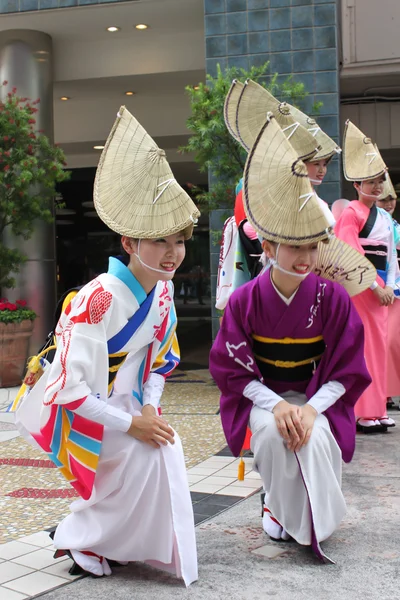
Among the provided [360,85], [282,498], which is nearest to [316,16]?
[360,85]

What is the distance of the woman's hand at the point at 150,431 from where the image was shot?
8.47 feet

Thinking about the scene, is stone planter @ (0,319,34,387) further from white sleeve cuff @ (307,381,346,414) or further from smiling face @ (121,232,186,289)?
white sleeve cuff @ (307,381,346,414)

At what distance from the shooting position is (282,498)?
111 inches

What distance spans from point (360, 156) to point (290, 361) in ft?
7.35

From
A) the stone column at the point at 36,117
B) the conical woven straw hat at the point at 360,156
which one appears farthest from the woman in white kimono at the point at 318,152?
the stone column at the point at 36,117

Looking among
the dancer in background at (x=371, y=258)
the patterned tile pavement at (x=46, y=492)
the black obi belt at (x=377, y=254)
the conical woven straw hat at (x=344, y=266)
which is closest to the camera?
the patterned tile pavement at (x=46, y=492)

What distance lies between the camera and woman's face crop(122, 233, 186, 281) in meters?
2.64

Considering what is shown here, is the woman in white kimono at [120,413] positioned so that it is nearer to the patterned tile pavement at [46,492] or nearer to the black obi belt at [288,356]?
the patterned tile pavement at [46,492]

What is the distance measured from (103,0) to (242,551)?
6.43 m

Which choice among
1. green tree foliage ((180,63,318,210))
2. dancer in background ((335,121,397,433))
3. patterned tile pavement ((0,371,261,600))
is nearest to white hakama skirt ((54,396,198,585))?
patterned tile pavement ((0,371,261,600))

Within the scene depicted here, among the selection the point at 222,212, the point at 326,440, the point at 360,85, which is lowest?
the point at 326,440

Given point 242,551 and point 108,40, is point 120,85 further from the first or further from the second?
point 242,551

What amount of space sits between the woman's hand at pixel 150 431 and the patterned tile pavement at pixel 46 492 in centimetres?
56

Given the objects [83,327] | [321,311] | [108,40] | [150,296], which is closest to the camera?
[83,327]
